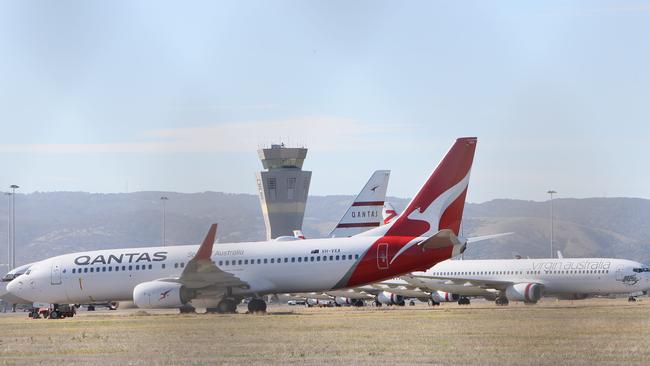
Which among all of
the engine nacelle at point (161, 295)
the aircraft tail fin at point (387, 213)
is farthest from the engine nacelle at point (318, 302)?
the engine nacelle at point (161, 295)

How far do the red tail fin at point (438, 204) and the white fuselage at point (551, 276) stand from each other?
2397 centimetres

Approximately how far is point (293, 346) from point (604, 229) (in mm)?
8826

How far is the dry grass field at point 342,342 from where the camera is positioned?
1038 inches

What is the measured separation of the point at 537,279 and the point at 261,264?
28876 millimetres

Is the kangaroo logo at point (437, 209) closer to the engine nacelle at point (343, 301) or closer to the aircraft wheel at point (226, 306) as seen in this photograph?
the aircraft wheel at point (226, 306)

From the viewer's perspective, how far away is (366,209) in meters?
97.5

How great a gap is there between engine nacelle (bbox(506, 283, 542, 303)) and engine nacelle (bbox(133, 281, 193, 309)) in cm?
2965

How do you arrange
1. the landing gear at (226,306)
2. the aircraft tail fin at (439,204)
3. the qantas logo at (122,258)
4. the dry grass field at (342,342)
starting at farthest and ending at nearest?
the qantas logo at (122,258) < the landing gear at (226,306) < the aircraft tail fin at (439,204) < the dry grass field at (342,342)

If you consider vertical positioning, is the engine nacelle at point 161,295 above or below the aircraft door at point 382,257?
below

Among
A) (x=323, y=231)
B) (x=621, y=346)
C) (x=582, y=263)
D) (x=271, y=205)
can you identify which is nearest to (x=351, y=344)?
(x=621, y=346)

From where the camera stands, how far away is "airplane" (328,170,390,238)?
A: 3784 inches

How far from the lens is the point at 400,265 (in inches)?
2247

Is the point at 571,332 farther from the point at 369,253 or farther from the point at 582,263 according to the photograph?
the point at 582,263

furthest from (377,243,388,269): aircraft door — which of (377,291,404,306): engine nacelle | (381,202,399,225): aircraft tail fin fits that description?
(381,202,399,225): aircraft tail fin
